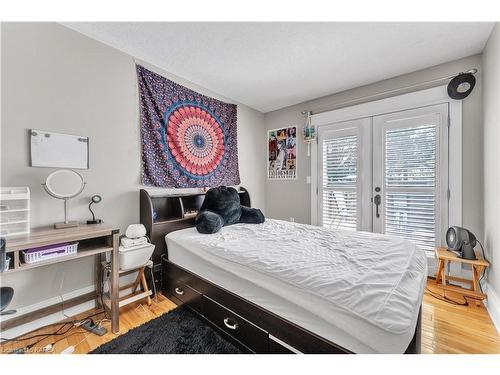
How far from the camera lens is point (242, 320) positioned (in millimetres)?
1352

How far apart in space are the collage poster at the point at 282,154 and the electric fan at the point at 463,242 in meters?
2.12

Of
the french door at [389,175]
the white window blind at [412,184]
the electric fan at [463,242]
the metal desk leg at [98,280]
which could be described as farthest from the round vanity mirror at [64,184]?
the electric fan at [463,242]

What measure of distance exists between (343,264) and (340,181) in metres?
2.03

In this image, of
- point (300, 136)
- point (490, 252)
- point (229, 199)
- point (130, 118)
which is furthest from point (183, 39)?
point (490, 252)

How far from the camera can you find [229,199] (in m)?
2.55

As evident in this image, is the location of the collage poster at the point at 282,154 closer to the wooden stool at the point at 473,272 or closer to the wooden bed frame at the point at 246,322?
the wooden stool at the point at 473,272

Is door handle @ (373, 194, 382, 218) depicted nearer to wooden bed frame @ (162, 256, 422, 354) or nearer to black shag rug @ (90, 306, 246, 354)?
wooden bed frame @ (162, 256, 422, 354)

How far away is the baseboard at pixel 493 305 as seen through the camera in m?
1.66

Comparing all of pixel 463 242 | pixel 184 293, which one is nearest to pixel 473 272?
pixel 463 242

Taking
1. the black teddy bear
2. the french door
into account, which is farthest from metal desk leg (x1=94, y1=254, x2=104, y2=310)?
the french door

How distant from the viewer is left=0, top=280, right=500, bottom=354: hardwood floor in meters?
1.46

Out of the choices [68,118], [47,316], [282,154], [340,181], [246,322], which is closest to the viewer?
[246,322]

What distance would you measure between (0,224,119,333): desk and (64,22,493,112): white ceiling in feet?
5.75

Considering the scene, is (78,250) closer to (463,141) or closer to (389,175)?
(389,175)
